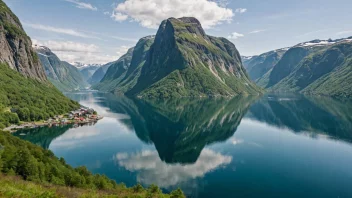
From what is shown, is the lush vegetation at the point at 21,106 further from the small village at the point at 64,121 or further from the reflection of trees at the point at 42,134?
the reflection of trees at the point at 42,134

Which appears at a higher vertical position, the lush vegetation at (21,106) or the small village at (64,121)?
the lush vegetation at (21,106)

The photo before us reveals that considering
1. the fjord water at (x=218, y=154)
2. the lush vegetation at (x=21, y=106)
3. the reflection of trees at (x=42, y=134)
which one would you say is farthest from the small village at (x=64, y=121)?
the fjord water at (x=218, y=154)

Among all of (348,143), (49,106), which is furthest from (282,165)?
(49,106)

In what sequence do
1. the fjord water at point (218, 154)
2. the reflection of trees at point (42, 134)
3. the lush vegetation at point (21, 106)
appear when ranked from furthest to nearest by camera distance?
the lush vegetation at point (21, 106)
the reflection of trees at point (42, 134)
the fjord water at point (218, 154)

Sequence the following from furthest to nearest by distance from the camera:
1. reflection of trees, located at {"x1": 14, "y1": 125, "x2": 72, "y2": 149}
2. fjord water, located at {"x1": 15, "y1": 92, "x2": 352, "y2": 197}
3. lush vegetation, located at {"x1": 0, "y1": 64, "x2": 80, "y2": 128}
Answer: lush vegetation, located at {"x1": 0, "y1": 64, "x2": 80, "y2": 128}, reflection of trees, located at {"x1": 14, "y1": 125, "x2": 72, "y2": 149}, fjord water, located at {"x1": 15, "y1": 92, "x2": 352, "y2": 197}

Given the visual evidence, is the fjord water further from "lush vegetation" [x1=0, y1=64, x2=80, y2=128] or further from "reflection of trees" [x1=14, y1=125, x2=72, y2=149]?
"lush vegetation" [x1=0, y1=64, x2=80, y2=128]

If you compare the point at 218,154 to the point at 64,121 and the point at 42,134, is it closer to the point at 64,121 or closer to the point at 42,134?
the point at 42,134

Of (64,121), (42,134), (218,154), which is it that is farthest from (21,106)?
(218,154)

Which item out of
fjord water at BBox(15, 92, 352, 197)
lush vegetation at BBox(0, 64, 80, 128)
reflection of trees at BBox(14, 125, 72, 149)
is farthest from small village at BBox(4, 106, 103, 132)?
fjord water at BBox(15, 92, 352, 197)
